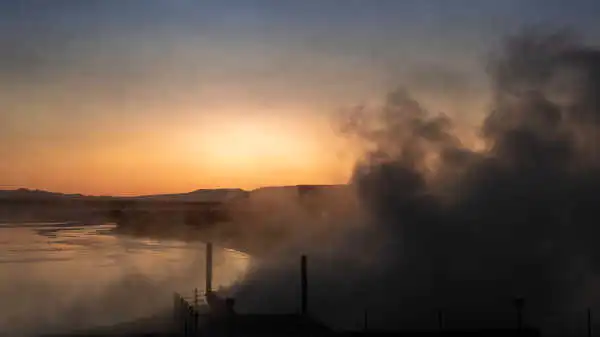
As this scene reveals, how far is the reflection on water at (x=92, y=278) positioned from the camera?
34.5 m

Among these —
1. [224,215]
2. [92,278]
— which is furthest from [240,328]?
[224,215]

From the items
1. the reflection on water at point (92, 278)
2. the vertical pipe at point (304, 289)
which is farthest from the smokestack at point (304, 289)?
the reflection on water at point (92, 278)

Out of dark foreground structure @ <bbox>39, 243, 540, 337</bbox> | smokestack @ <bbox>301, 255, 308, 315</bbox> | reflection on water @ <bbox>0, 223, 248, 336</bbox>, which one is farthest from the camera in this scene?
reflection on water @ <bbox>0, 223, 248, 336</bbox>

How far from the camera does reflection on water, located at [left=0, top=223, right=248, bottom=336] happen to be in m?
34.5

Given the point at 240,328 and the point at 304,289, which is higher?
the point at 304,289

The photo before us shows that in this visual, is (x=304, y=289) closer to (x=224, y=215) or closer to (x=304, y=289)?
(x=304, y=289)

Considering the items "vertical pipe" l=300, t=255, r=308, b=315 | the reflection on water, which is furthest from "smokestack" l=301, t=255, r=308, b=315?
the reflection on water

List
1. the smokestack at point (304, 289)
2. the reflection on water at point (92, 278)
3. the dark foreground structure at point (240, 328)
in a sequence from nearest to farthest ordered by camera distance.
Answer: the dark foreground structure at point (240, 328) < the smokestack at point (304, 289) < the reflection on water at point (92, 278)

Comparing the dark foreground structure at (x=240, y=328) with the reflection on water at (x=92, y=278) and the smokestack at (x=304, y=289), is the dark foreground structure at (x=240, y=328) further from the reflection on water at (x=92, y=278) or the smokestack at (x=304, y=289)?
the reflection on water at (x=92, y=278)

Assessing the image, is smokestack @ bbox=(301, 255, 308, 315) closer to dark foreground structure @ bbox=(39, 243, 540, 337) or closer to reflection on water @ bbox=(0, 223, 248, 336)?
dark foreground structure @ bbox=(39, 243, 540, 337)

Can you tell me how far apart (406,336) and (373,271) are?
1329 cm

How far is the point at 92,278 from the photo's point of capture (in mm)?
51250

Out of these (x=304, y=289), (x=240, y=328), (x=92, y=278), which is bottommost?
(x=92, y=278)

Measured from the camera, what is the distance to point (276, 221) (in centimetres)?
6253
